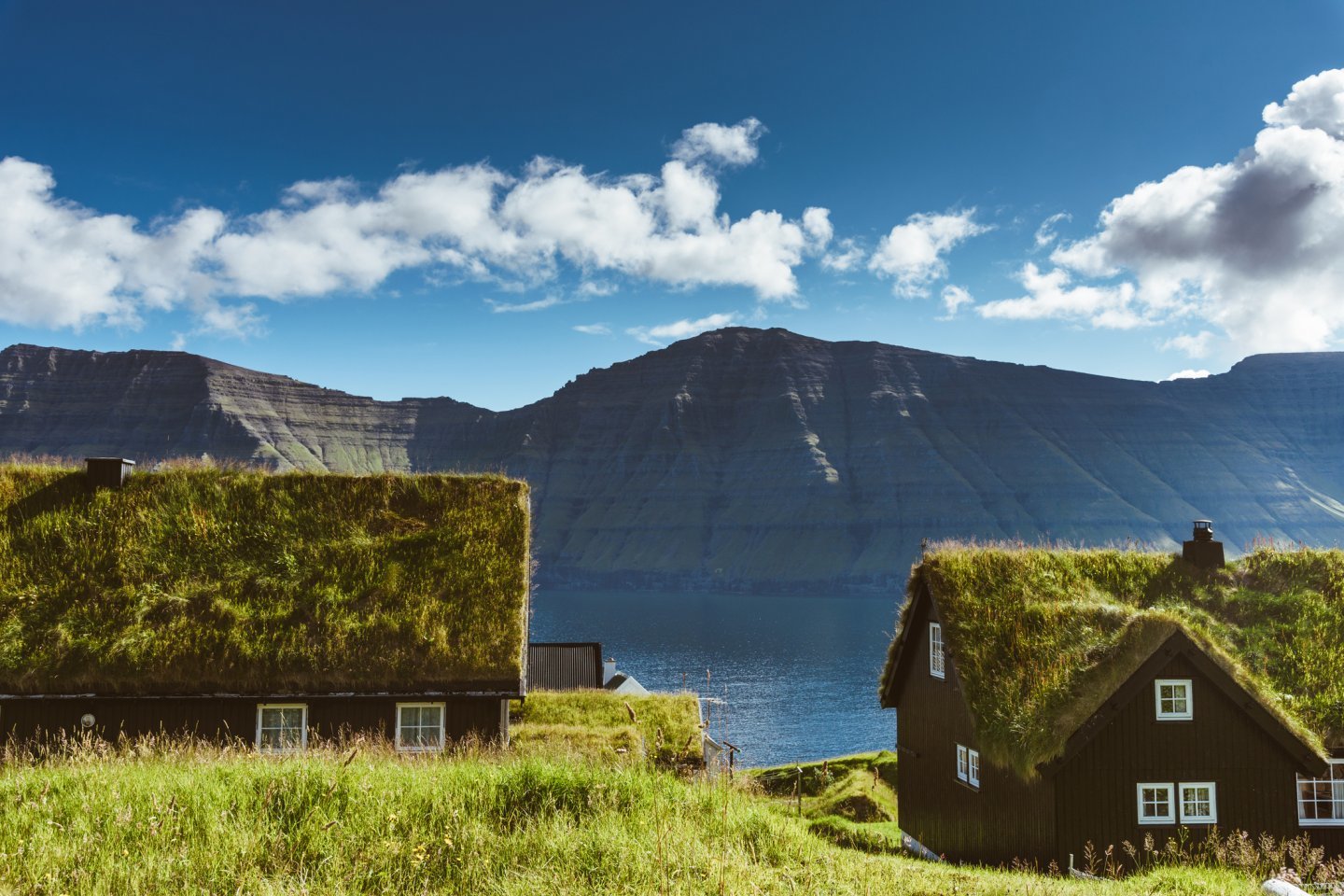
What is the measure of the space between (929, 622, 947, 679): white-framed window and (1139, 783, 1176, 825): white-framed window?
598 centimetres

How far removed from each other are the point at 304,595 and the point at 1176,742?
22.2 metres

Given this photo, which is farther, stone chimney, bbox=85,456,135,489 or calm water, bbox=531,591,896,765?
calm water, bbox=531,591,896,765

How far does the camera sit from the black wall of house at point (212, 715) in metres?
21.4

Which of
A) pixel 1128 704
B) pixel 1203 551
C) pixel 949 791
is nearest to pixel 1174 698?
pixel 1128 704

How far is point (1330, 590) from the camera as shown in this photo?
1032 inches

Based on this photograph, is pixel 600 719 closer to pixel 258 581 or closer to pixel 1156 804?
pixel 258 581

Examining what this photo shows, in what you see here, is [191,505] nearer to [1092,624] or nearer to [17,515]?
[17,515]

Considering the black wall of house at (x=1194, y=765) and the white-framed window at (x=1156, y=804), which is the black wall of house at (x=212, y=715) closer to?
the black wall of house at (x=1194, y=765)

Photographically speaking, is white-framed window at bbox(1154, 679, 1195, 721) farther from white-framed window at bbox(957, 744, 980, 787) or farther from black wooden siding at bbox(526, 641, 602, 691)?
black wooden siding at bbox(526, 641, 602, 691)

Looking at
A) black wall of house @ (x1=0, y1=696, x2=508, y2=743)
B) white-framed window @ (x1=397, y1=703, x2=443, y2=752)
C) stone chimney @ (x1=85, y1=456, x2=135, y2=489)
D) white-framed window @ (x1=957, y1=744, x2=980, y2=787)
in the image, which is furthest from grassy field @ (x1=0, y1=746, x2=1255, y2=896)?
stone chimney @ (x1=85, y1=456, x2=135, y2=489)

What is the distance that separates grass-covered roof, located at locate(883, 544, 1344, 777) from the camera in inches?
889

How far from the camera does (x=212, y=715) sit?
71.6 ft

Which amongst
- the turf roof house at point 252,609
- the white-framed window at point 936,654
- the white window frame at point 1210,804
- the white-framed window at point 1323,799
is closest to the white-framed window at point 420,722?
the turf roof house at point 252,609

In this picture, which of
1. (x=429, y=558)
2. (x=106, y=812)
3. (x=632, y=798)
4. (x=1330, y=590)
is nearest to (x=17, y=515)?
(x=429, y=558)
